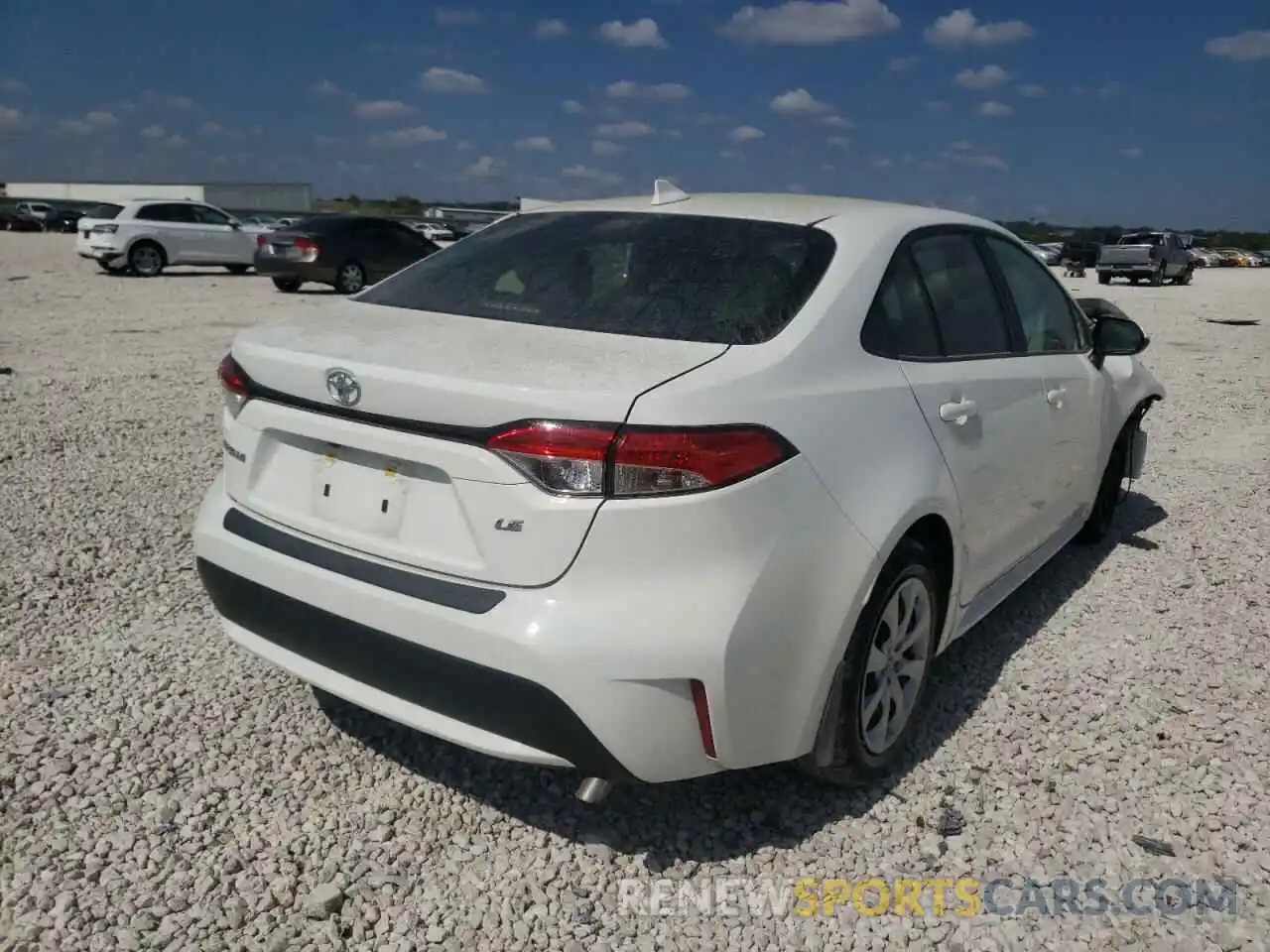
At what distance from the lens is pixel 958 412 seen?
2955 mm

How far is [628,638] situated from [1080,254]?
4465cm

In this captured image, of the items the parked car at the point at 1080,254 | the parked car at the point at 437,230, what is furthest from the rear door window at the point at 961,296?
the parked car at the point at 1080,254

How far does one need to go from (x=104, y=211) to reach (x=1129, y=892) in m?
26.4

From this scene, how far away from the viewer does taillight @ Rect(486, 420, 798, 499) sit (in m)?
2.08

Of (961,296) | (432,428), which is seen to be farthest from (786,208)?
(432,428)

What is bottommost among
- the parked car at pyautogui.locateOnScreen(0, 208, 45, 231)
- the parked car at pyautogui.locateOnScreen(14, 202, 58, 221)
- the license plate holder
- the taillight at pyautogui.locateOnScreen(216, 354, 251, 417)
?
the parked car at pyautogui.locateOnScreen(0, 208, 45, 231)

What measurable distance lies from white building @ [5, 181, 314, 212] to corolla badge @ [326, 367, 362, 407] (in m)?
76.8

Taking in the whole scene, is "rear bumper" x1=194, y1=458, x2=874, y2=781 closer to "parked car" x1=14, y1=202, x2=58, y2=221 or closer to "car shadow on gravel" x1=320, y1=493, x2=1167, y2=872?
"car shadow on gravel" x1=320, y1=493, x2=1167, y2=872

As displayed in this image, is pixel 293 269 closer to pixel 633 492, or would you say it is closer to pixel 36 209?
pixel 633 492

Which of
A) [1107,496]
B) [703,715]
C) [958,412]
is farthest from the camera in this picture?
[1107,496]

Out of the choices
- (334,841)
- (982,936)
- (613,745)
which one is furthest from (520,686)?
(982,936)

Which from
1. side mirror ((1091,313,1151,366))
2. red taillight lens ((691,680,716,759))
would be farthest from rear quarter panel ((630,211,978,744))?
side mirror ((1091,313,1151,366))

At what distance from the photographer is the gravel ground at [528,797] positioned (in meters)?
2.35

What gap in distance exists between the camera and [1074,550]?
5.00 meters
